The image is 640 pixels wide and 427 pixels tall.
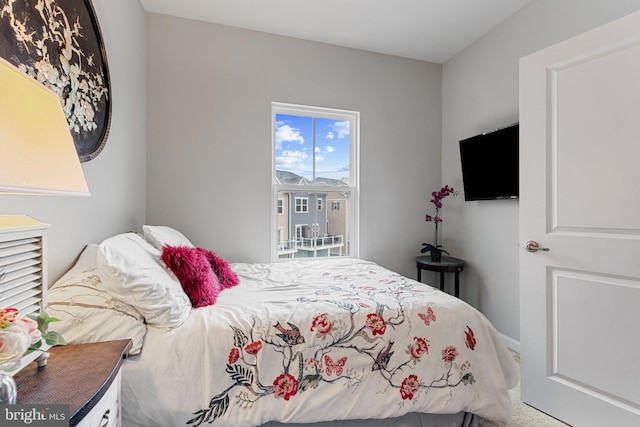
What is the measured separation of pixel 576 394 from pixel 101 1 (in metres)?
3.33

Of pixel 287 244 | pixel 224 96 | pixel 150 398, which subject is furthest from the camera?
pixel 287 244

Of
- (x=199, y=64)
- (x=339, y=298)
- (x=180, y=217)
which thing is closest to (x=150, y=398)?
(x=339, y=298)

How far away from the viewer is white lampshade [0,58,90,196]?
56 centimetres

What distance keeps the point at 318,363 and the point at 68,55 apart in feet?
5.78

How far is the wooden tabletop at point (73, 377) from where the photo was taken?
0.63 m

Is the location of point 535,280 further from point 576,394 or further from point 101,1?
point 101,1

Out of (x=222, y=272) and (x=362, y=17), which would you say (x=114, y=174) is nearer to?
(x=222, y=272)

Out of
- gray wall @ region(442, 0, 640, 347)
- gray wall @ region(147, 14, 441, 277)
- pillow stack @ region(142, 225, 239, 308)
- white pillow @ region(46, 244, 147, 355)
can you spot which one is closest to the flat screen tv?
gray wall @ region(442, 0, 640, 347)

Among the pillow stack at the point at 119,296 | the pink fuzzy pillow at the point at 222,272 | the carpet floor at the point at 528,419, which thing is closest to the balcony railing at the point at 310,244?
the pink fuzzy pillow at the point at 222,272

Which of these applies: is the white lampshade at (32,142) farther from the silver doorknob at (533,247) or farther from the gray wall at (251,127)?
the silver doorknob at (533,247)

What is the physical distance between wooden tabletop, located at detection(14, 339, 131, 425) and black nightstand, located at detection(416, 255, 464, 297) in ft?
8.26

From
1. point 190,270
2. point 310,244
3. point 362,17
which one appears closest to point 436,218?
point 310,244

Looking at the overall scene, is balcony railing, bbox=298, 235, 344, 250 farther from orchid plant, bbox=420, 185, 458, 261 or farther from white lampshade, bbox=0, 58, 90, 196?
white lampshade, bbox=0, 58, 90, 196

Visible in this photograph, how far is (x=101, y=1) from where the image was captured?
164 cm
